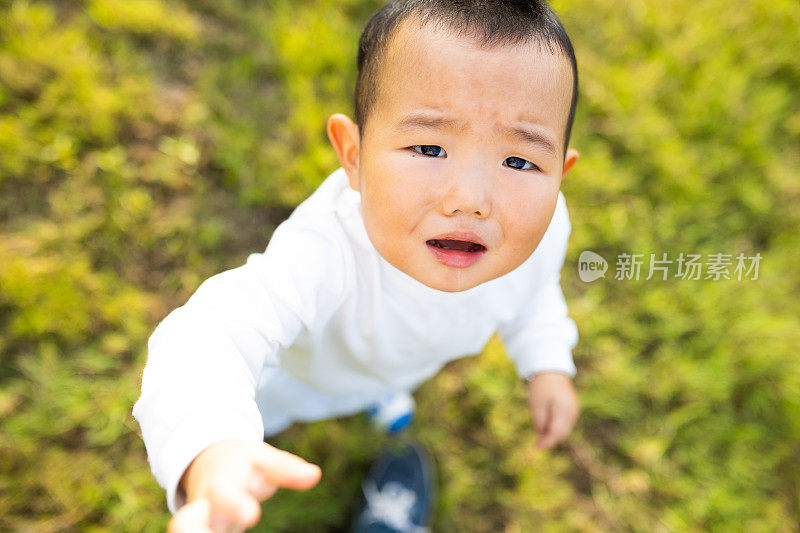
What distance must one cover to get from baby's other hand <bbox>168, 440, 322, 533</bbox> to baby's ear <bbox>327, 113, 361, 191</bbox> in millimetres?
538

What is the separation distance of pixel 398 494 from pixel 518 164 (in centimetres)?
126

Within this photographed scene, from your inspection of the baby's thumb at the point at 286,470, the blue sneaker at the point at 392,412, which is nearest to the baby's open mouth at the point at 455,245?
the baby's thumb at the point at 286,470

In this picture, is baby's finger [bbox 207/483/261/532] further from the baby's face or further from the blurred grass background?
the blurred grass background

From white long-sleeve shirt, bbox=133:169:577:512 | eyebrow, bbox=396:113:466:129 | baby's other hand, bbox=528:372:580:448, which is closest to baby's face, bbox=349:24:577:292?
eyebrow, bbox=396:113:466:129

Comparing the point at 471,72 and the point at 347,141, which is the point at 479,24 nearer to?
the point at 471,72

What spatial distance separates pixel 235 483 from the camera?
0.65 m

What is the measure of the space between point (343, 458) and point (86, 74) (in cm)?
165

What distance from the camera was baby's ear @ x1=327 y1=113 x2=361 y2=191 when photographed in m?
1.02

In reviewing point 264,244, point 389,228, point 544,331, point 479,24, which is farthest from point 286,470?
point 264,244

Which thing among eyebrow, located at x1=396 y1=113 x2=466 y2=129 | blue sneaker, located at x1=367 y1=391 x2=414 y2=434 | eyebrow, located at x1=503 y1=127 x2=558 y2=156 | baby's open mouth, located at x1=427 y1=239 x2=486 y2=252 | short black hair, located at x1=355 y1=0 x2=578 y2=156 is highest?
short black hair, located at x1=355 y1=0 x2=578 y2=156

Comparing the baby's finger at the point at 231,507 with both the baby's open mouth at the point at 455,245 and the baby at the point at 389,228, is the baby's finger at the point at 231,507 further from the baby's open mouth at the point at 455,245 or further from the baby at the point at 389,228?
the baby's open mouth at the point at 455,245

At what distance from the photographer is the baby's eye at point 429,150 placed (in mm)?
879

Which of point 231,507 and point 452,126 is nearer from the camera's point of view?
point 231,507

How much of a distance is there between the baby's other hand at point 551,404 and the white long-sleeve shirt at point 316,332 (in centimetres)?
4
